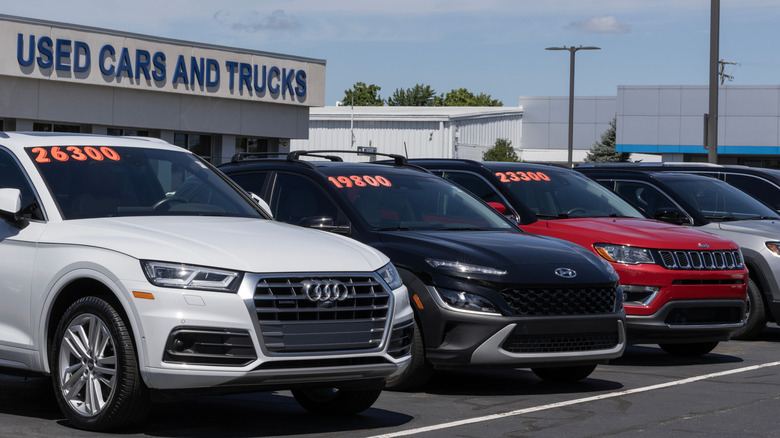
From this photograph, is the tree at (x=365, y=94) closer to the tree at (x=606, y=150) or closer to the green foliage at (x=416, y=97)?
the green foliage at (x=416, y=97)

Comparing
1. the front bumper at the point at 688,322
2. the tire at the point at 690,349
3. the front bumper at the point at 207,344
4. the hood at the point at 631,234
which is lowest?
the tire at the point at 690,349

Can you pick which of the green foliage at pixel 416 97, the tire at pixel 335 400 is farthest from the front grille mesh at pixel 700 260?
the green foliage at pixel 416 97

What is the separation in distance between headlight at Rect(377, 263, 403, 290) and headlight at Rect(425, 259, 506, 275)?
131 centimetres

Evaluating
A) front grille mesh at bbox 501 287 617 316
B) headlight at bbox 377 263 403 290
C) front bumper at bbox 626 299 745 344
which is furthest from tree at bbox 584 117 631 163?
headlight at bbox 377 263 403 290

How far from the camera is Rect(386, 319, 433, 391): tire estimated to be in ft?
27.0

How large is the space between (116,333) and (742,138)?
6949 centimetres

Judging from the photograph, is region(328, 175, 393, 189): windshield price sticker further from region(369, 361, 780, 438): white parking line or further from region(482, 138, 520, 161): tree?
region(482, 138, 520, 161): tree

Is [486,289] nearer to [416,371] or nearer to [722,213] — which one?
[416,371]

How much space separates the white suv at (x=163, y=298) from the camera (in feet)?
19.9

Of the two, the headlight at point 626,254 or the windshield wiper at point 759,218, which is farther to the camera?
the windshield wiper at point 759,218

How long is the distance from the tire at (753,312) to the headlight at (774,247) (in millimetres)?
392

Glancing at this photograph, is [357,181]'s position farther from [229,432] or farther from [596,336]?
[229,432]

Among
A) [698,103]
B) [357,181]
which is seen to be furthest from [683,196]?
[698,103]

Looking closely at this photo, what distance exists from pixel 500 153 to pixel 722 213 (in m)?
65.8
